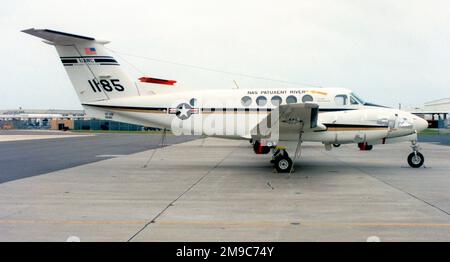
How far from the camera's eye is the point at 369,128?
52.3 feet

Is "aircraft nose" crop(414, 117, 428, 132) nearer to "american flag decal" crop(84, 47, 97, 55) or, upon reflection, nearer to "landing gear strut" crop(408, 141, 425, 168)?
"landing gear strut" crop(408, 141, 425, 168)

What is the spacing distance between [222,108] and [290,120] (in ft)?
9.38

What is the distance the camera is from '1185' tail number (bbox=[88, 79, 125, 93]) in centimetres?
1675

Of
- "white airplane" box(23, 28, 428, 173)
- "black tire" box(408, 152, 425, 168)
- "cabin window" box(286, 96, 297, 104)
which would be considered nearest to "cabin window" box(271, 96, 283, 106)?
"white airplane" box(23, 28, 428, 173)

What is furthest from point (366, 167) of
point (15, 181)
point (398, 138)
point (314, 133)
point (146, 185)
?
point (15, 181)

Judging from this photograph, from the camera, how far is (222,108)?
55.0 feet

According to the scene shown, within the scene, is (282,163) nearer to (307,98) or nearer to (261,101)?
(261,101)

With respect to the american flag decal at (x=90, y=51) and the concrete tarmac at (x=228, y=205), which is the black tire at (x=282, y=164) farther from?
the american flag decal at (x=90, y=51)

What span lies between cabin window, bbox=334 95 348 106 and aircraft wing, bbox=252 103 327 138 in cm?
133

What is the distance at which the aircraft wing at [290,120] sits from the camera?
14344 millimetres

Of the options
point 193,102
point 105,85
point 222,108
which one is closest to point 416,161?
point 222,108

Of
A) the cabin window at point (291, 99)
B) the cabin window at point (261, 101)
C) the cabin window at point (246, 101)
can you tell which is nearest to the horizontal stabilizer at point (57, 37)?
the cabin window at point (246, 101)

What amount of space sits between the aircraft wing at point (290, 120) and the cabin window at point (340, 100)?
1.33 metres
